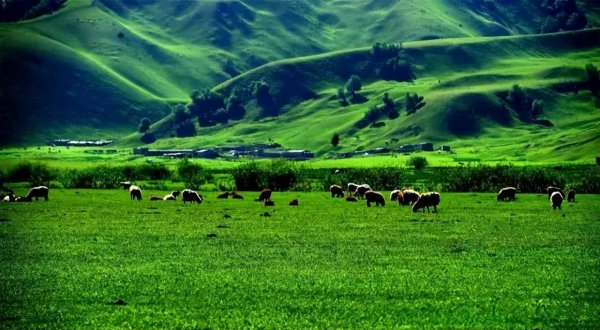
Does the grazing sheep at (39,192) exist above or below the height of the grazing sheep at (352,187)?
above

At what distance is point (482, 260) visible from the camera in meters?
33.1

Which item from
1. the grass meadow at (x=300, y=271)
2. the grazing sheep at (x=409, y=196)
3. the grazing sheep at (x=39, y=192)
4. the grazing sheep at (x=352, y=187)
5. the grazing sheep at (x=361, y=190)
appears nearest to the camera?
the grass meadow at (x=300, y=271)

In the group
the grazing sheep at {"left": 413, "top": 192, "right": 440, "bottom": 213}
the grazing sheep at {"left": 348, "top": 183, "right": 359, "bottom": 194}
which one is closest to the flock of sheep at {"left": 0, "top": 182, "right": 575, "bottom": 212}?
the grazing sheep at {"left": 413, "top": 192, "right": 440, "bottom": 213}

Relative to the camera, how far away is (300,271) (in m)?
30.6

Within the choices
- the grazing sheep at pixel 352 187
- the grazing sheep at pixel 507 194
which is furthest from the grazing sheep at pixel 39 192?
the grazing sheep at pixel 507 194

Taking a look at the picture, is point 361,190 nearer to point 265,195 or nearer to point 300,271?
point 265,195

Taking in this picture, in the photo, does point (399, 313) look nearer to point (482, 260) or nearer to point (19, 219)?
point (482, 260)

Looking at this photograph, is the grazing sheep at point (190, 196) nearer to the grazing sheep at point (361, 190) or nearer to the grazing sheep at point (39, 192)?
the grazing sheep at point (39, 192)

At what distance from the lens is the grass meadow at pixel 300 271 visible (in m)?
23.2

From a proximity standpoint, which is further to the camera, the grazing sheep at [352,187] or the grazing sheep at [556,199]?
the grazing sheep at [352,187]

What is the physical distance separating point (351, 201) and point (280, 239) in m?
32.0

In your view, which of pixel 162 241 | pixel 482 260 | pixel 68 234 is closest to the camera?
pixel 482 260

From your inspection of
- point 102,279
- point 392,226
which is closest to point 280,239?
point 392,226

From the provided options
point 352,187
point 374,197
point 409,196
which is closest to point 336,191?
point 352,187
